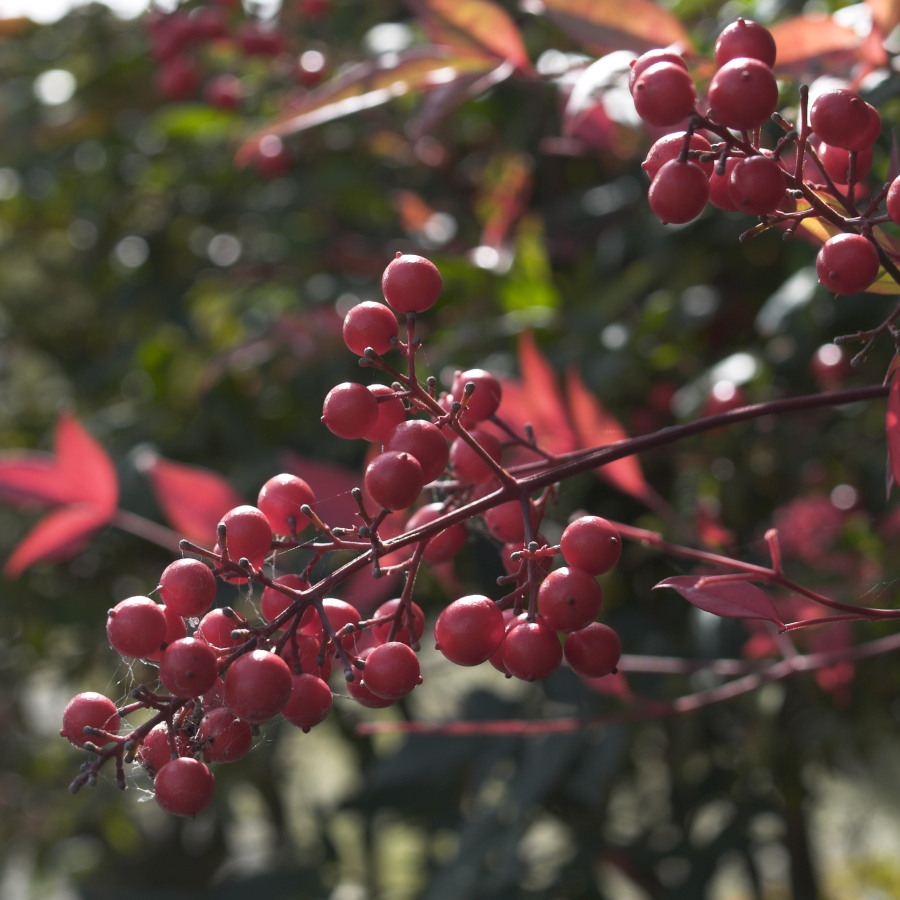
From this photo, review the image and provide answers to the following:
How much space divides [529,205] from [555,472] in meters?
1.29

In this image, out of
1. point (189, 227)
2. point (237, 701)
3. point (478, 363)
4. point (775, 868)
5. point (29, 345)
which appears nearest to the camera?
point (237, 701)

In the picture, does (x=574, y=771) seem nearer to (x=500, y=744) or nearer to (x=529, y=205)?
(x=500, y=744)

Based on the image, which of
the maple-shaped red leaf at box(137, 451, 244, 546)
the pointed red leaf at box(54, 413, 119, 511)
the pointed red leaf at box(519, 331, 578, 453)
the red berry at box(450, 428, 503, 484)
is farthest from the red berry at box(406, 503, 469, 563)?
the pointed red leaf at box(54, 413, 119, 511)

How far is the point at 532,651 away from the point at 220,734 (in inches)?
5.1

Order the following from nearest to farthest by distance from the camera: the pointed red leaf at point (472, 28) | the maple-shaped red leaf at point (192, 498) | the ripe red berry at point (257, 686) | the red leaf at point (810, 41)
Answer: the ripe red berry at point (257, 686) < the red leaf at point (810, 41) < the pointed red leaf at point (472, 28) < the maple-shaped red leaf at point (192, 498)

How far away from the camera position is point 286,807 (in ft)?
6.69

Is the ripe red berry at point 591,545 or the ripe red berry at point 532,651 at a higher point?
the ripe red berry at point 591,545

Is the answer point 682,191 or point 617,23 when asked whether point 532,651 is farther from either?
point 617,23

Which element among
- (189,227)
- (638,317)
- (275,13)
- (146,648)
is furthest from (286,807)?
(146,648)

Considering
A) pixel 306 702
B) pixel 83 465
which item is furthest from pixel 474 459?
pixel 83 465

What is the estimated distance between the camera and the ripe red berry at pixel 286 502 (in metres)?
0.46

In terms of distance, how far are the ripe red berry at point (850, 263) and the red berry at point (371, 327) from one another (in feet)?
0.61

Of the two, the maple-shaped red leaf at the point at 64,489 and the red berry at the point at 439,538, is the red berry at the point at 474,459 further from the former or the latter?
the maple-shaped red leaf at the point at 64,489

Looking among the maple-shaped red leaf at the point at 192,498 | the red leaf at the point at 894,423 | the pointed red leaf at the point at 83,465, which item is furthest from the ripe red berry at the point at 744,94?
the pointed red leaf at the point at 83,465
